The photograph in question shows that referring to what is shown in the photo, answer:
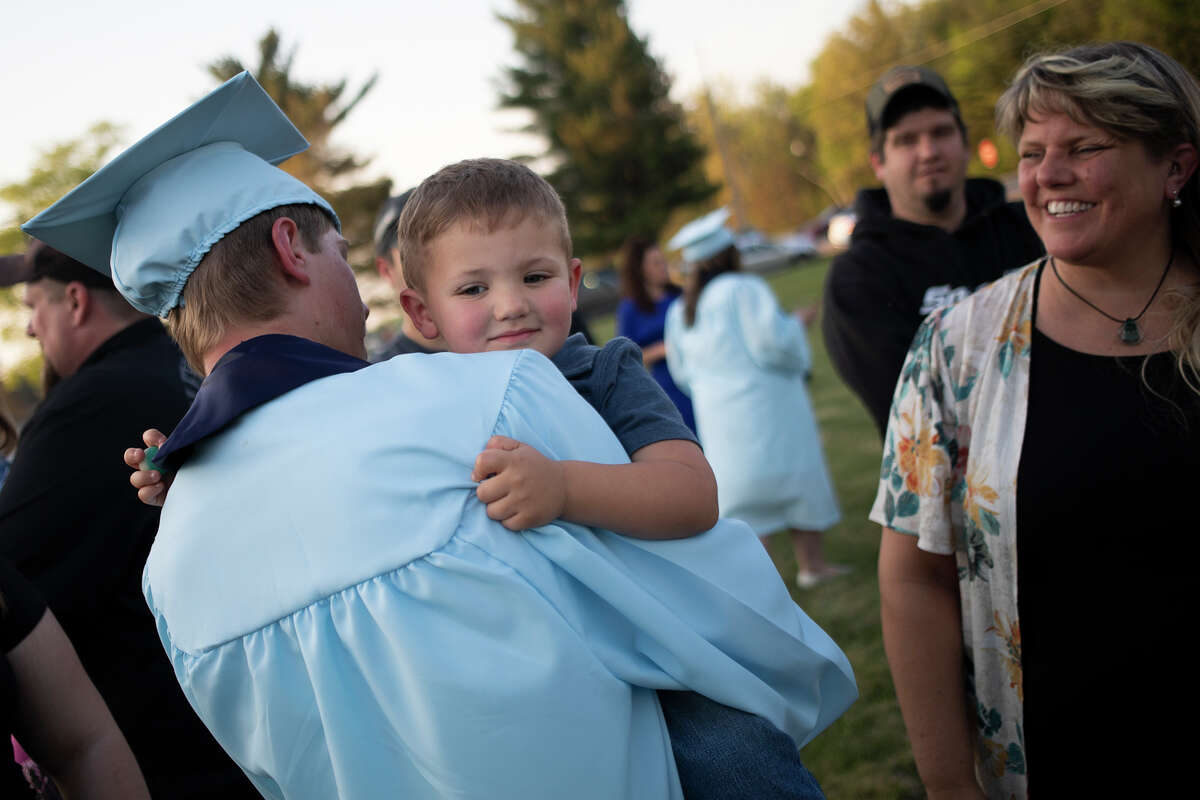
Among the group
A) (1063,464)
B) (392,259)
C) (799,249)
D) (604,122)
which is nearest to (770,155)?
(604,122)

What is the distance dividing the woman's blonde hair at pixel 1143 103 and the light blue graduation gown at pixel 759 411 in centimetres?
403

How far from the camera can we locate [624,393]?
5.59 ft

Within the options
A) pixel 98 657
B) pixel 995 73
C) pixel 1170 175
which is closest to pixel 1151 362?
pixel 1170 175

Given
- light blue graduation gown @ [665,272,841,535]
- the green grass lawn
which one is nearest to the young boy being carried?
the green grass lawn

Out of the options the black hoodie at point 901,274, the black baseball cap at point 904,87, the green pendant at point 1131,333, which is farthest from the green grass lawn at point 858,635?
the black baseball cap at point 904,87

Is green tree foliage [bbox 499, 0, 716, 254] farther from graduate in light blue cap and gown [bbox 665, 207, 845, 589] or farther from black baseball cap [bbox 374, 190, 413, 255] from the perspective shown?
black baseball cap [bbox 374, 190, 413, 255]

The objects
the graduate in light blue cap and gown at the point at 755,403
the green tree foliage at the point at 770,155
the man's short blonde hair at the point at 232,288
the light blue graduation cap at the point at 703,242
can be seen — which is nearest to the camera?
the man's short blonde hair at the point at 232,288

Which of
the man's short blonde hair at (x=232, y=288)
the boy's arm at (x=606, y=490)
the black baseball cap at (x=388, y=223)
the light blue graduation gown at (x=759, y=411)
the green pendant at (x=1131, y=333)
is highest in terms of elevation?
the black baseball cap at (x=388, y=223)

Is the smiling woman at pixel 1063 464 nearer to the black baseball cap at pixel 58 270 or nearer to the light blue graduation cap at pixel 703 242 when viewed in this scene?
the black baseball cap at pixel 58 270

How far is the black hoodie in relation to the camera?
3350mm

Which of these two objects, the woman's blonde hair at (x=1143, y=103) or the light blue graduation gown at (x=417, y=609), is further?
the woman's blonde hair at (x=1143, y=103)

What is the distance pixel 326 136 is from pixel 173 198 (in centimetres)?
3737

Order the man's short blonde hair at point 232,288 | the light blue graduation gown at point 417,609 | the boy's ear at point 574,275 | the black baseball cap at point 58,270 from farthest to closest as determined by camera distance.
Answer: the black baseball cap at point 58,270
the boy's ear at point 574,275
the man's short blonde hair at point 232,288
the light blue graduation gown at point 417,609

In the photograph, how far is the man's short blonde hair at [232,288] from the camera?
5.04 feet
